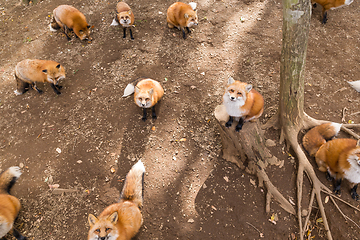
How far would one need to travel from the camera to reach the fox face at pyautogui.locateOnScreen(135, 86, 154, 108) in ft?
14.3

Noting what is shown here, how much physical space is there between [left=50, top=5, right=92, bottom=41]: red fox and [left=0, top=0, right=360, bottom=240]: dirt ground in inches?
13.5

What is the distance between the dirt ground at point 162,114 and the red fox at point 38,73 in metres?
0.33

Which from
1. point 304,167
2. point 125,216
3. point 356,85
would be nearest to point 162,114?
point 125,216

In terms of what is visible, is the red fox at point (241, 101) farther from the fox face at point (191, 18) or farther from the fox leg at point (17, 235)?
the fox leg at point (17, 235)

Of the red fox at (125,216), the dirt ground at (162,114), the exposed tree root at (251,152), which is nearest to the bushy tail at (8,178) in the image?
the dirt ground at (162,114)

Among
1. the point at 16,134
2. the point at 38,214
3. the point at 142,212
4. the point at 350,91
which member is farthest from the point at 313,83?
the point at 16,134

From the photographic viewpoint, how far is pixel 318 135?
4113 mm

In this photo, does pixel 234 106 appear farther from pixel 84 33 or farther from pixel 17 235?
pixel 84 33

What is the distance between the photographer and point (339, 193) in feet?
12.6

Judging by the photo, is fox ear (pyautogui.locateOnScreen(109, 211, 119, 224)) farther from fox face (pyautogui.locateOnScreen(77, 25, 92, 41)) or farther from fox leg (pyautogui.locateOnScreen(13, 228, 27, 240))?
fox face (pyautogui.locateOnScreen(77, 25, 92, 41))

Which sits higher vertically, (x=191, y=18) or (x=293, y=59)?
(x=293, y=59)

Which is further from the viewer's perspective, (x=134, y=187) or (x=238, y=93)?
(x=134, y=187)

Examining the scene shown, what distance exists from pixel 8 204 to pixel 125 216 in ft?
7.56

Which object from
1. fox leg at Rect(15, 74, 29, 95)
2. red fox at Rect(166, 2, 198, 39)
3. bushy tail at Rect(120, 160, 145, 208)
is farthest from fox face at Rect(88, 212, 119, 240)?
red fox at Rect(166, 2, 198, 39)
